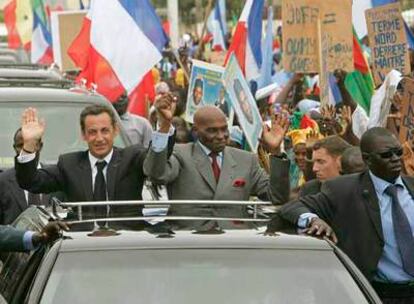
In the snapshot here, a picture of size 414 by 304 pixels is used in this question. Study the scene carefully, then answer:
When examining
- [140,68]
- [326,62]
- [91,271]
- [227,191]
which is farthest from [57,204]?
[140,68]

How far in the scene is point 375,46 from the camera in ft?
43.0

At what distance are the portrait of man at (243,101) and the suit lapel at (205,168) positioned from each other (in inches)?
178

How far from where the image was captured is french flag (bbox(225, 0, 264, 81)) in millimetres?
16375

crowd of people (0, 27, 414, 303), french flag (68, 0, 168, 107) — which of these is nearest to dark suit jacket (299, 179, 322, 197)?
crowd of people (0, 27, 414, 303)

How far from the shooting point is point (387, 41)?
1302 cm

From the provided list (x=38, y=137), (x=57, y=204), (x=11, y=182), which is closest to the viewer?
(x=57, y=204)

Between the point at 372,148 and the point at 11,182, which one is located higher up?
the point at 372,148

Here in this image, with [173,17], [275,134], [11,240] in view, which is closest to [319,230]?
[11,240]

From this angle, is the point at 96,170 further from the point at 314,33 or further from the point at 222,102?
the point at 222,102

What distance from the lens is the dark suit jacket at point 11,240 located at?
6297mm

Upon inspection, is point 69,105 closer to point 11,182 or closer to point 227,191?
point 11,182

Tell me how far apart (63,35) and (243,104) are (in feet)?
20.9

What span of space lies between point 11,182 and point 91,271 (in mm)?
4531

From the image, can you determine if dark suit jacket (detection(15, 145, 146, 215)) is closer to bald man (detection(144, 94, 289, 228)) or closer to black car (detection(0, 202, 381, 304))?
bald man (detection(144, 94, 289, 228))
